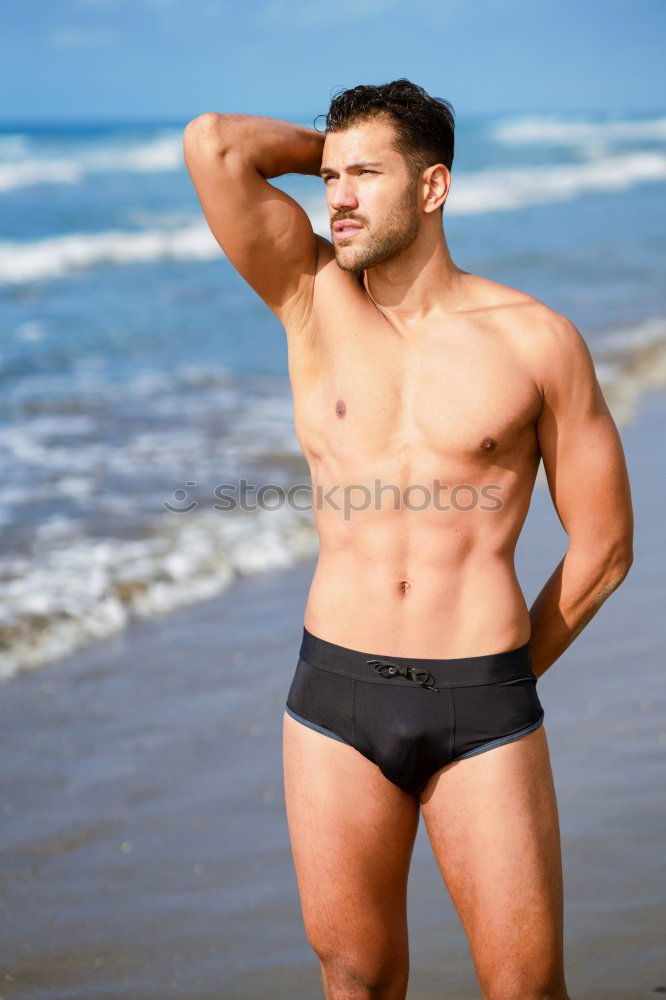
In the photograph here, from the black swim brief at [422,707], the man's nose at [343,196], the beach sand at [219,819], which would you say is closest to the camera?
the black swim brief at [422,707]

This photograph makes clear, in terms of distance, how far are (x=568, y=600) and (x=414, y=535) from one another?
458 mm

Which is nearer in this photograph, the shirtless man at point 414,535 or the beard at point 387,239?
the shirtless man at point 414,535

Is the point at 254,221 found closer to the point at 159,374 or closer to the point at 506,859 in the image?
the point at 506,859

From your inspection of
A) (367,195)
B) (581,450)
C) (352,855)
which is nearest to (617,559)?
(581,450)

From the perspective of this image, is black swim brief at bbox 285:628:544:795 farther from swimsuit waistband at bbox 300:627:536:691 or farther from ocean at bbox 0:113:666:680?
ocean at bbox 0:113:666:680

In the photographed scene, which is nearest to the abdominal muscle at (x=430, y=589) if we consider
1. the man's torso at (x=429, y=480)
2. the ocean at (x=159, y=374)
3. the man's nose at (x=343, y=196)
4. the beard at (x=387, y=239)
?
the man's torso at (x=429, y=480)

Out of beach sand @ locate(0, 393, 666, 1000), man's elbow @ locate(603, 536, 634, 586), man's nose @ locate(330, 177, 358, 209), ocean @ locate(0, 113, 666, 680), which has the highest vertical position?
man's nose @ locate(330, 177, 358, 209)

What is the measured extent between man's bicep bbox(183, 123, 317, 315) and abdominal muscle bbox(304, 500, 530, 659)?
0.64 metres

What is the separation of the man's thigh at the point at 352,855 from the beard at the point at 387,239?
1089 millimetres

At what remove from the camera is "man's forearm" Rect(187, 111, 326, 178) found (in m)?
2.87

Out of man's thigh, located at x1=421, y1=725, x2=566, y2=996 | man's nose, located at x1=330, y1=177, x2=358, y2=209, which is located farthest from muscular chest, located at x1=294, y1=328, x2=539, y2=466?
man's thigh, located at x1=421, y1=725, x2=566, y2=996

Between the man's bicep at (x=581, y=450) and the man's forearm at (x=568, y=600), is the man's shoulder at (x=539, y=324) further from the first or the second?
the man's forearm at (x=568, y=600)

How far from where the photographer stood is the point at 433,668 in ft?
8.79

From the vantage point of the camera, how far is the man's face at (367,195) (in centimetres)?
282
